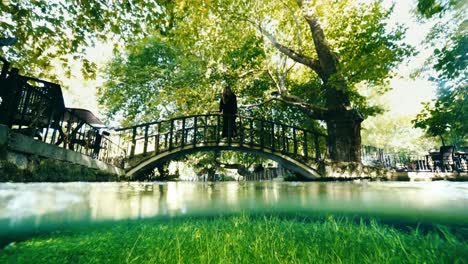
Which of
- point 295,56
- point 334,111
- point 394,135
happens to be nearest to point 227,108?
point 295,56

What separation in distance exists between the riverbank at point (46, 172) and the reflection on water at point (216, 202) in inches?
11.1

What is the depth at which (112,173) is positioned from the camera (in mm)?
10766

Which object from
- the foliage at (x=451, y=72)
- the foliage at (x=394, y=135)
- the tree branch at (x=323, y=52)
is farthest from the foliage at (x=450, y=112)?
the foliage at (x=394, y=135)

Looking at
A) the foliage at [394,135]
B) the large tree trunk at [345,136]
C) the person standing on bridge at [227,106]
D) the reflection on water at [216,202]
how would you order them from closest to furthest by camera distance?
the reflection on water at [216,202], the person standing on bridge at [227,106], the large tree trunk at [345,136], the foliage at [394,135]

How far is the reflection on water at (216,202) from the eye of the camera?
245 inches

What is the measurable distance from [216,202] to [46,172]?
14.8 feet

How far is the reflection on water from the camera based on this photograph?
622cm

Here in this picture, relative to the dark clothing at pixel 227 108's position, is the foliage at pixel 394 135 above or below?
above

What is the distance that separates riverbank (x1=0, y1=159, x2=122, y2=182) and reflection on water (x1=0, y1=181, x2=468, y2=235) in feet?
0.92

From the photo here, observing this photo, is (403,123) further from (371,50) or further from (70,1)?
(70,1)

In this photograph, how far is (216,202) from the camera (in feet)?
27.6

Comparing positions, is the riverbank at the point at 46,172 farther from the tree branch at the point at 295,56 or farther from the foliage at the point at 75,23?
the tree branch at the point at 295,56

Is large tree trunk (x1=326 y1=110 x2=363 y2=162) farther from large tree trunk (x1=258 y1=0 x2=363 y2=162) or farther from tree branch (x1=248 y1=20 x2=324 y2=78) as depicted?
tree branch (x1=248 y1=20 x2=324 y2=78)

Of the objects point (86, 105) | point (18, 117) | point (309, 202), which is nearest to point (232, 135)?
point (309, 202)
